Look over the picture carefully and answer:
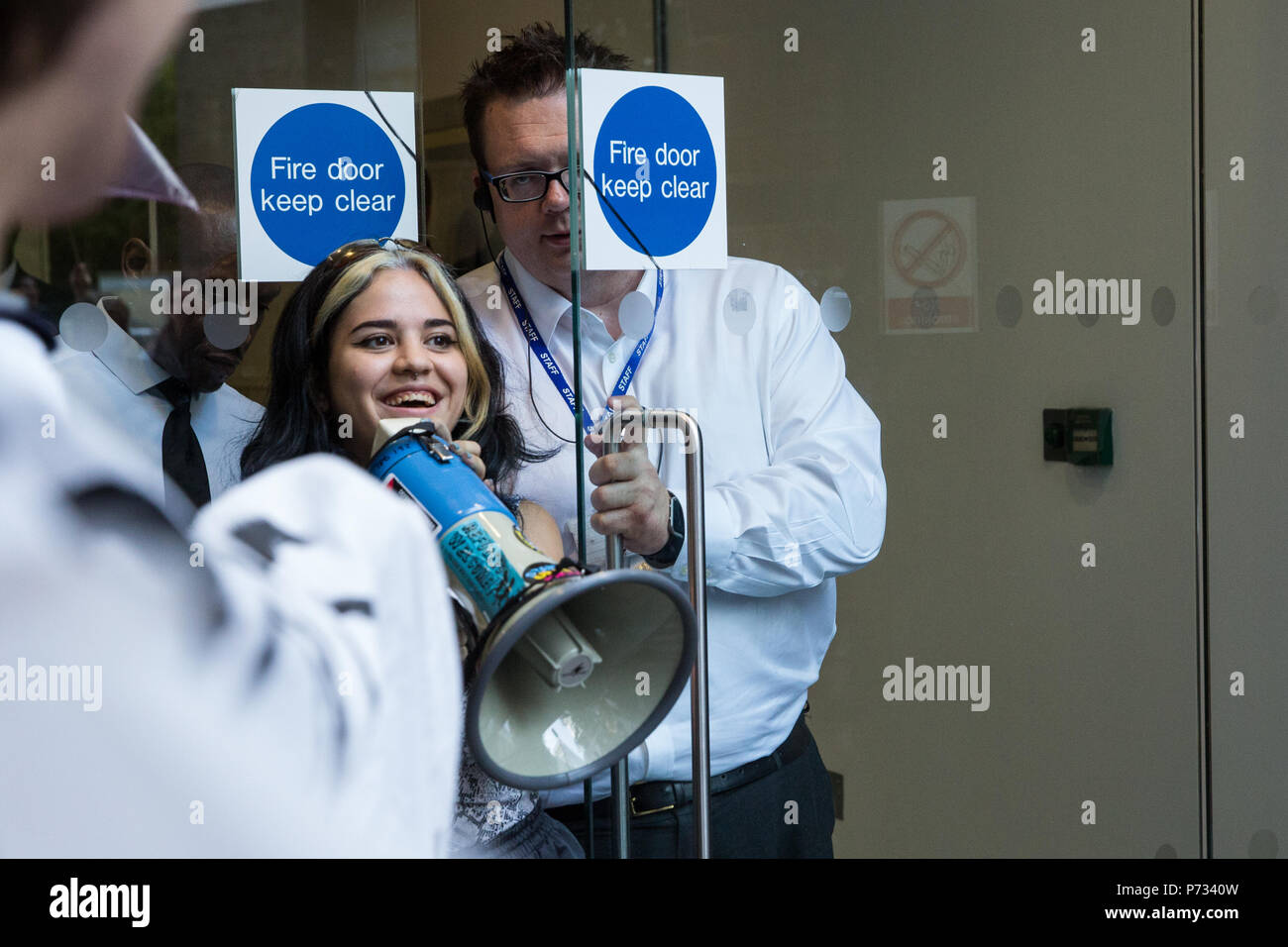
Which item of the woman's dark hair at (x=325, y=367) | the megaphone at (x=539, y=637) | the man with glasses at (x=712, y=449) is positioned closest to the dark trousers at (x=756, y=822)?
the man with glasses at (x=712, y=449)

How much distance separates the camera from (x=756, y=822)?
1.98m

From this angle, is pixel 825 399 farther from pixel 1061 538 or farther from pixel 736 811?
pixel 736 811

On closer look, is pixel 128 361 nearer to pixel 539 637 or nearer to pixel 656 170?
pixel 539 637

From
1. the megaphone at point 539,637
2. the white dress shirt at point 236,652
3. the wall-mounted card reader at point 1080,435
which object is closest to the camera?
the white dress shirt at point 236,652

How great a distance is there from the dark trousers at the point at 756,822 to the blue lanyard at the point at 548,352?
0.61m

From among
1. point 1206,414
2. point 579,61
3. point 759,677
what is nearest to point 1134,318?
point 1206,414

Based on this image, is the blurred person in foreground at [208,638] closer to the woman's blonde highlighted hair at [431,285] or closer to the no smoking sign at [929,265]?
the woman's blonde highlighted hair at [431,285]

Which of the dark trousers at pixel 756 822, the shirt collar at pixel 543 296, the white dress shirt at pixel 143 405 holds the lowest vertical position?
the dark trousers at pixel 756 822

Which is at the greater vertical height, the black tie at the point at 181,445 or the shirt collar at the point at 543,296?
the shirt collar at the point at 543,296

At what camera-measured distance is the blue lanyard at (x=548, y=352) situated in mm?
1893

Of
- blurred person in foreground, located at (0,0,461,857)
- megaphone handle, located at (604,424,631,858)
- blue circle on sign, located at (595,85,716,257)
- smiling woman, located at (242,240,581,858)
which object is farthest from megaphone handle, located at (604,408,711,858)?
blurred person in foreground, located at (0,0,461,857)

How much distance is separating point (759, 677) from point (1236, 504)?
→ 35.2 inches

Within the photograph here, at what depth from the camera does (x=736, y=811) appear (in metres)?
1.97

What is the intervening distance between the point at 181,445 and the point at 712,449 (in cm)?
77
